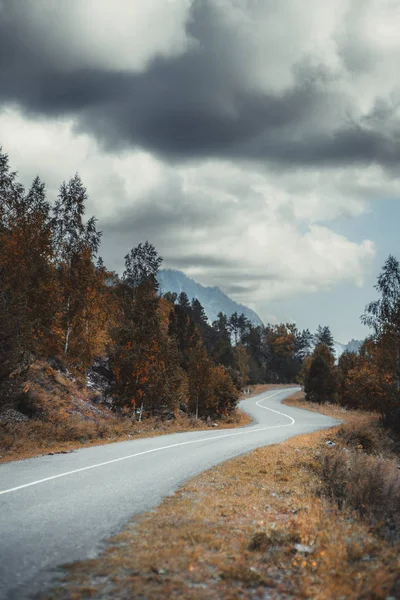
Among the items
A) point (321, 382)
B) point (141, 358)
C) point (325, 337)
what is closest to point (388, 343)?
point (141, 358)

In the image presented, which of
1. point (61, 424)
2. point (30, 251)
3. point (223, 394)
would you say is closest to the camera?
point (61, 424)

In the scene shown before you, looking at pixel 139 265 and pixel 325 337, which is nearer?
pixel 139 265

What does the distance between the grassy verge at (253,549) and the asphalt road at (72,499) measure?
1.16ft

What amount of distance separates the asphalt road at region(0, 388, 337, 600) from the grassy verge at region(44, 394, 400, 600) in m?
0.36

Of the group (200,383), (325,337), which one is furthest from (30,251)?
(325,337)

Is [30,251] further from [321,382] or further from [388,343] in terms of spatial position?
[321,382]

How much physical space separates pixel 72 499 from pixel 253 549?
379cm

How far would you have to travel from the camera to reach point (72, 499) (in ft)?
26.6

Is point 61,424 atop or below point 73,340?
below

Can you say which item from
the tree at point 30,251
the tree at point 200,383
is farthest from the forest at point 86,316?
the tree at point 200,383

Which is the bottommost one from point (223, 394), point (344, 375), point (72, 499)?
point (223, 394)

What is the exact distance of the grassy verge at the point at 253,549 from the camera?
446cm

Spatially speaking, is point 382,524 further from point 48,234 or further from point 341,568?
point 48,234

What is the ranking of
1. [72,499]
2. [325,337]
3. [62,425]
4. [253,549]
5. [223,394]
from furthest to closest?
[325,337] < [223,394] < [62,425] < [72,499] < [253,549]
